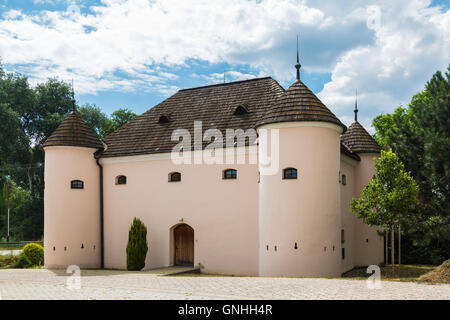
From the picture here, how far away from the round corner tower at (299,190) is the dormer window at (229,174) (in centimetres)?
209

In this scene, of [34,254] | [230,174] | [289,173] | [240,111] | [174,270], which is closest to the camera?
[289,173]

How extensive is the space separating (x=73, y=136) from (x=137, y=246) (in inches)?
254

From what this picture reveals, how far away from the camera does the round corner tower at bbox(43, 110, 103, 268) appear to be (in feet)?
71.8

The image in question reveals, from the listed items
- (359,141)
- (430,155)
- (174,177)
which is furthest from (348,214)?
(174,177)

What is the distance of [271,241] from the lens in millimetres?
17391

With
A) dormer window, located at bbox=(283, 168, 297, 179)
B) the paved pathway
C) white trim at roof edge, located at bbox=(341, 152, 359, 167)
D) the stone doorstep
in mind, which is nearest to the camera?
the paved pathway

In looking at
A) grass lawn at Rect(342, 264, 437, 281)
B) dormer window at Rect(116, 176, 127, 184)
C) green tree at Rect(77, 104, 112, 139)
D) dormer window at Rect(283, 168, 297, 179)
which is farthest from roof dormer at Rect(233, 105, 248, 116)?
green tree at Rect(77, 104, 112, 139)

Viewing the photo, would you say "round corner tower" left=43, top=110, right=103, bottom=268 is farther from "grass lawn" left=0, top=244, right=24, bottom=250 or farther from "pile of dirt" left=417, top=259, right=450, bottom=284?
"grass lawn" left=0, top=244, right=24, bottom=250

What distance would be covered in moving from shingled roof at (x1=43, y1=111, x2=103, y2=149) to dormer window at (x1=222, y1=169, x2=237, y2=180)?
6944 millimetres

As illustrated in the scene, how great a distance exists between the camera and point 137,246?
20.4 m

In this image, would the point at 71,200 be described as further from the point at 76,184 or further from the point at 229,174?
the point at 229,174
